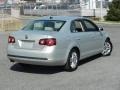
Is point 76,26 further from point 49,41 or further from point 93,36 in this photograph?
point 49,41

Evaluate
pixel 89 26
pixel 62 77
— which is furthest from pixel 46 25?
pixel 89 26

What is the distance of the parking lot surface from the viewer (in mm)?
7980

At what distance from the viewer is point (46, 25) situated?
1002 cm

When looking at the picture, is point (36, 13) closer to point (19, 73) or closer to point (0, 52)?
point (0, 52)

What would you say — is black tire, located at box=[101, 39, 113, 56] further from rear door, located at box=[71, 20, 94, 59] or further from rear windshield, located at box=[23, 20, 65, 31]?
rear windshield, located at box=[23, 20, 65, 31]

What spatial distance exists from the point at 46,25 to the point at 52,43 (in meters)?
1.07

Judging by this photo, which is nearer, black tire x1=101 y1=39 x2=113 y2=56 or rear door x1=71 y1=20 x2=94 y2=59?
rear door x1=71 y1=20 x2=94 y2=59

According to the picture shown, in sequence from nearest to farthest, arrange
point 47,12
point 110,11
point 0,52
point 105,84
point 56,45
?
point 105,84 → point 56,45 → point 0,52 → point 110,11 → point 47,12

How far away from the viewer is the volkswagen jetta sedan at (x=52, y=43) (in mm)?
9125

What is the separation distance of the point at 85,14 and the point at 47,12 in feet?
26.5

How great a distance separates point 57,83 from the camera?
8289 millimetres

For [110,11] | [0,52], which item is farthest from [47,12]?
[0,52]

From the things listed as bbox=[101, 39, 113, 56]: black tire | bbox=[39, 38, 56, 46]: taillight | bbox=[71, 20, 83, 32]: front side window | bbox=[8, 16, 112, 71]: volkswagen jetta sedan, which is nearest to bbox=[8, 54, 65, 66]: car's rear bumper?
bbox=[8, 16, 112, 71]: volkswagen jetta sedan

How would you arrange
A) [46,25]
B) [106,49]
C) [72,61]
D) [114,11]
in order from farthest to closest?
[114,11], [106,49], [46,25], [72,61]
